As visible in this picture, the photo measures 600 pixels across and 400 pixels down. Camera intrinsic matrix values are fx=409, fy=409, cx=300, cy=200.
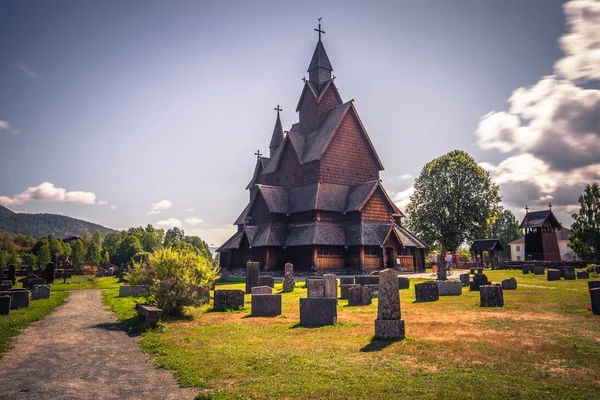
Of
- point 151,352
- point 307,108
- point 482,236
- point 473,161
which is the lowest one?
point 151,352

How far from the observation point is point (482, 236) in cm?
5825

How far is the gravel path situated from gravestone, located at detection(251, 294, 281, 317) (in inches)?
183

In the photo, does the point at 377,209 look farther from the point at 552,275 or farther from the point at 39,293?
the point at 39,293

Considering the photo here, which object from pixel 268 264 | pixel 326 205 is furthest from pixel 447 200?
pixel 268 264

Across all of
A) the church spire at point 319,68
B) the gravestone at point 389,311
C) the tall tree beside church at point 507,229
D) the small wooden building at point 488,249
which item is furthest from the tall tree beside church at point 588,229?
the tall tree beside church at point 507,229

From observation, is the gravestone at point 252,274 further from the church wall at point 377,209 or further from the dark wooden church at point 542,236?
the dark wooden church at point 542,236

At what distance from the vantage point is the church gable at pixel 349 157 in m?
46.6

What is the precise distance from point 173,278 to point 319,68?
4335 centimetres

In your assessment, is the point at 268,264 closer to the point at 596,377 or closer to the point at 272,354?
the point at 272,354

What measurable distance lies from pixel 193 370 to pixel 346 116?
43.5m

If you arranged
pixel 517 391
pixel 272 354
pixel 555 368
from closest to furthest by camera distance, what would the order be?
pixel 517 391 → pixel 555 368 → pixel 272 354

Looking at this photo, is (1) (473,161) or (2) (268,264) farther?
(1) (473,161)

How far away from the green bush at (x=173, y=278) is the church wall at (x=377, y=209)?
99.2ft

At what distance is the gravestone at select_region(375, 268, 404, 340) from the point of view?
1038 centimetres
